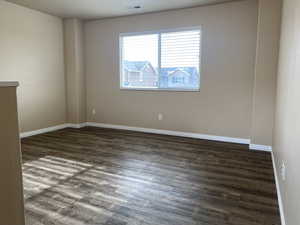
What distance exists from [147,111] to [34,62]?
2.57 meters

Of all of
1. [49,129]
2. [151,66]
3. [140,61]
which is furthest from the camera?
[49,129]

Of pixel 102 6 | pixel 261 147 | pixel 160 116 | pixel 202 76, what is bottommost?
pixel 261 147

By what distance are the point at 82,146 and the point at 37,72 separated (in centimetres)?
203

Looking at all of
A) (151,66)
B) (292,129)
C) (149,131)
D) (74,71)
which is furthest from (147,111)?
(292,129)

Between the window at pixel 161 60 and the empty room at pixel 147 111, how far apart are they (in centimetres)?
2

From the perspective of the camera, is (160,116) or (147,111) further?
(147,111)

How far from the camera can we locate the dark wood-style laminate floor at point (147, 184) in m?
2.03

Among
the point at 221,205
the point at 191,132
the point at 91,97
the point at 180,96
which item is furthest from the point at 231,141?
the point at 91,97

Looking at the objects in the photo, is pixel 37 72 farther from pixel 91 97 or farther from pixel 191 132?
pixel 191 132

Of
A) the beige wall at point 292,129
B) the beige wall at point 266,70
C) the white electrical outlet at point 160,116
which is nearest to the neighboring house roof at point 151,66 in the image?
the white electrical outlet at point 160,116

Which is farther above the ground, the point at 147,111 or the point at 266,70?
the point at 266,70

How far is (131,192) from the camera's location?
2447mm

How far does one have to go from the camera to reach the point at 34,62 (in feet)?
15.8

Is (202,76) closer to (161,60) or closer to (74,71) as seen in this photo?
(161,60)
